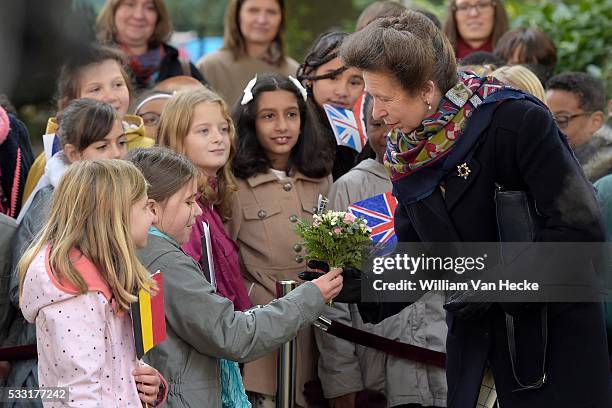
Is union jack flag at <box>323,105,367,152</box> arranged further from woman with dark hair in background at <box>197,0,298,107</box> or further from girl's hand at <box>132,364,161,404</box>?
girl's hand at <box>132,364,161,404</box>

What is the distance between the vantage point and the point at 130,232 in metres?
3.40

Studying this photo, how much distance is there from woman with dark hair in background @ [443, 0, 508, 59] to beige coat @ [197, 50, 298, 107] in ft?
3.74

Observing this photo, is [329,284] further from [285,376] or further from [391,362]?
[391,362]

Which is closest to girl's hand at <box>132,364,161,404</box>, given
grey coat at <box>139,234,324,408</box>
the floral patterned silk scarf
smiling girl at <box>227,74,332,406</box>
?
grey coat at <box>139,234,324,408</box>

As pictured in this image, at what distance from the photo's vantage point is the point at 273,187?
502 centimetres

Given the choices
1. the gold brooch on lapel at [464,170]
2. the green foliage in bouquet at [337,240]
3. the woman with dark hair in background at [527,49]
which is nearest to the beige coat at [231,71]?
the woman with dark hair in background at [527,49]

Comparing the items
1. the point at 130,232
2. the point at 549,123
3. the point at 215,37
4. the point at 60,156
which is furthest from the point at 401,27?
the point at 215,37

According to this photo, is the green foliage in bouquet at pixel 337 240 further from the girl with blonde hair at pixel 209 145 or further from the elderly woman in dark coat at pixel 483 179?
the girl with blonde hair at pixel 209 145

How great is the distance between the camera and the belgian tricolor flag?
3.31m

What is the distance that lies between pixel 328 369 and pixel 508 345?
4.44 ft

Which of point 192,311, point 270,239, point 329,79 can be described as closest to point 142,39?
point 329,79

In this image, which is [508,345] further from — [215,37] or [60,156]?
[215,37]

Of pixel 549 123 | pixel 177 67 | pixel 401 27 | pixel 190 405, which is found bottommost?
pixel 190 405

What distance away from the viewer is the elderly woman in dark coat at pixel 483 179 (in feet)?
11.0
